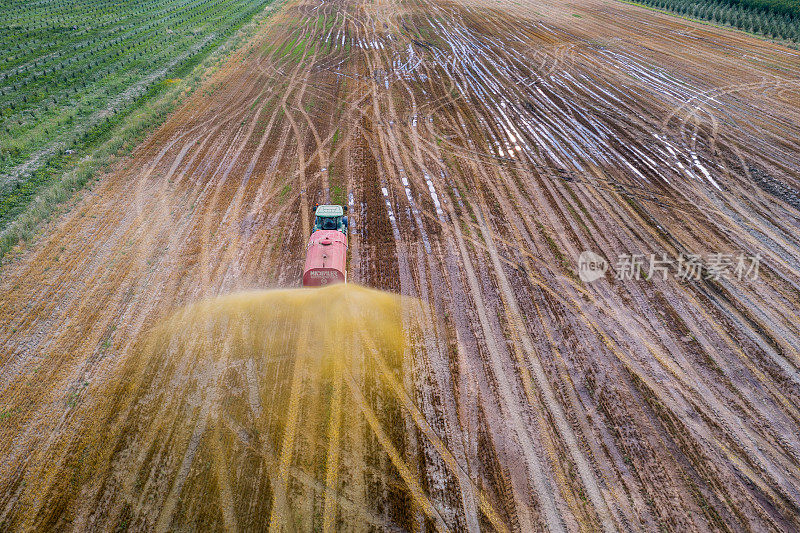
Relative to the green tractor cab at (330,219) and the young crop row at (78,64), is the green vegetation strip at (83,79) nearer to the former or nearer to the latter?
the young crop row at (78,64)

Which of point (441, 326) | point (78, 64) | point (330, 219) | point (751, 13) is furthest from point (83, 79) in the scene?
point (751, 13)

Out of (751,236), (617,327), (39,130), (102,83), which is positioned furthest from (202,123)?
(751,236)

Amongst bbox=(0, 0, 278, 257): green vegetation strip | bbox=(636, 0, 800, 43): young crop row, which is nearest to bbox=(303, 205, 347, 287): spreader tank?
bbox=(0, 0, 278, 257): green vegetation strip

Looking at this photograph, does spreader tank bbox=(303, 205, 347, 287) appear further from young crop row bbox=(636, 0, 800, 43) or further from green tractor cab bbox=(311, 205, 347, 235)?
young crop row bbox=(636, 0, 800, 43)

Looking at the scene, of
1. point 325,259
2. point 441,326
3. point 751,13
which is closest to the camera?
point 325,259

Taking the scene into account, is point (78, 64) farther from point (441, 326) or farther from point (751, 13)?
point (751, 13)
